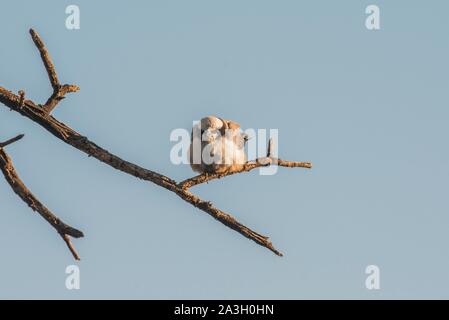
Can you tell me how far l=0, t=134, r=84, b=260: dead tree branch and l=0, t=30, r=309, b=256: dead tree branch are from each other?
0.72ft

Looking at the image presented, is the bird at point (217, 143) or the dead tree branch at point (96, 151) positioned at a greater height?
the bird at point (217, 143)

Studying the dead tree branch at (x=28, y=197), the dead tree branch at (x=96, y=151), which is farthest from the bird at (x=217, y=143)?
the dead tree branch at (x=28, y=197)

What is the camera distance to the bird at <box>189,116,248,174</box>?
6859 millimetres

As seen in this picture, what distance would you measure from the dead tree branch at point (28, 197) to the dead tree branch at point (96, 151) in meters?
0.22

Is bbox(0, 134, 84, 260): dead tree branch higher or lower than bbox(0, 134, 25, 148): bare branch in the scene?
lower

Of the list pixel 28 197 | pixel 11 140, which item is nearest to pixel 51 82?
pixel 11 140

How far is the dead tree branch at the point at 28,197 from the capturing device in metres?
3.89

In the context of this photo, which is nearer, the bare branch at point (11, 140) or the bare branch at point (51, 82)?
the bare branch at point (11, 140)

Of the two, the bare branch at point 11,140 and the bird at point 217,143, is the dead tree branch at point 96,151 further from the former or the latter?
the bird at point 217,143

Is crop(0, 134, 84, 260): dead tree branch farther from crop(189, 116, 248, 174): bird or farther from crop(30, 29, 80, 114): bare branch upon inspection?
crop(189, 116, 248, 174): bird

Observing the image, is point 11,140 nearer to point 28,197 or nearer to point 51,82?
point 28,197

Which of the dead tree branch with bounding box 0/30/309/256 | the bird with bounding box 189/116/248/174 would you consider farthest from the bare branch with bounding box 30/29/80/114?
the bird with bounding box 189/116/248/174

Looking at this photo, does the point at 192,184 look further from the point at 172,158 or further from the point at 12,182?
the point at 172,158

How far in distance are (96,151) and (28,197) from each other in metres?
0.52
